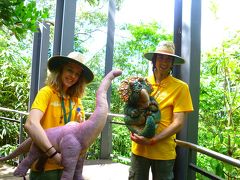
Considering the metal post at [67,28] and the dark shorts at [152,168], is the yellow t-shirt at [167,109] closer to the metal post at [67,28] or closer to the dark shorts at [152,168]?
the dark shorts at [152,168]

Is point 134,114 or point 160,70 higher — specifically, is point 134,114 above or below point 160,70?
below

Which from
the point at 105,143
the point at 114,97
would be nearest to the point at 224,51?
the point at 105,143

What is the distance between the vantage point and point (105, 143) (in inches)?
168

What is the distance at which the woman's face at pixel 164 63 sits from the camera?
1913 millimetres

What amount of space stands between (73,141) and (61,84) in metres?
0.40

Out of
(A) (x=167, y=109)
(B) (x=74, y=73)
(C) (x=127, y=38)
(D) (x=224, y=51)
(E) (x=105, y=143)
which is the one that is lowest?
(E) (x=105, y=143)

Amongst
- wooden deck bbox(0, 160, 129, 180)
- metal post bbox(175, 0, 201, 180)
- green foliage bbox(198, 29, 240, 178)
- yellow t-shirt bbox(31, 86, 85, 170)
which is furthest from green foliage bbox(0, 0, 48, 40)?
green foliage bbox(198, 29, 240, 178)

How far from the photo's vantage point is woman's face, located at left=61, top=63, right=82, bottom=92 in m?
1.53

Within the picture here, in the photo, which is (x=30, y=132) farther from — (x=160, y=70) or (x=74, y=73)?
(x=160, y=70)

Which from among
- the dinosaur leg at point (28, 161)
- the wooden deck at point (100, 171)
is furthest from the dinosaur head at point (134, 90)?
the wooden deck at point (100, 171)

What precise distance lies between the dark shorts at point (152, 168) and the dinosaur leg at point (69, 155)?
71 cm

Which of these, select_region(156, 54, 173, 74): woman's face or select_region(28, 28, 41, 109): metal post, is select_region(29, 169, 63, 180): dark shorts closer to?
select_region(156, 54, 173, 74): woman's face

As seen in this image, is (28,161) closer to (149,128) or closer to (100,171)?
(149,128)

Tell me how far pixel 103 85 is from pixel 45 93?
30 cm
